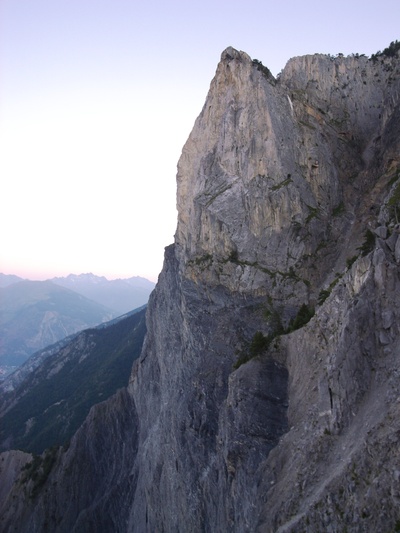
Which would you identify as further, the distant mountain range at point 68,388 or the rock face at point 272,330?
the distant mountain range at point 68,388

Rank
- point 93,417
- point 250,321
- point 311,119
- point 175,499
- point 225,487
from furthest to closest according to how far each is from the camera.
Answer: point 93,417, point 311,119, point 175,499, point 250,321, point 225,487

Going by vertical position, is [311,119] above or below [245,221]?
above

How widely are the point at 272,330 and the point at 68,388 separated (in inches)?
4520

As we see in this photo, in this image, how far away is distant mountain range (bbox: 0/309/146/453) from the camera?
364 feet

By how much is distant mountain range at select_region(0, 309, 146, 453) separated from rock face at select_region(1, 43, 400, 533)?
39.7m

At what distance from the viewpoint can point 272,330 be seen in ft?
130

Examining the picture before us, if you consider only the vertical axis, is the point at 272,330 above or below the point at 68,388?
above

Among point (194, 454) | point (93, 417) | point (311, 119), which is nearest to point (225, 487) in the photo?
point (194, 454)

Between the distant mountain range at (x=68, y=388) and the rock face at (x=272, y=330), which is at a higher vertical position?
the rock face at (x=272, y=330)

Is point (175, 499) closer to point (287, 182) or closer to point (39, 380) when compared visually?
point (287, 182)

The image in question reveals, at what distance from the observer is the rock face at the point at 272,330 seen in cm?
2367

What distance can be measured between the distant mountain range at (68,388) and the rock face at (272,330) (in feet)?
130

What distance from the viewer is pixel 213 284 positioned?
44969 mm

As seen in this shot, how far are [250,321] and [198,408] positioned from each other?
10615mm
